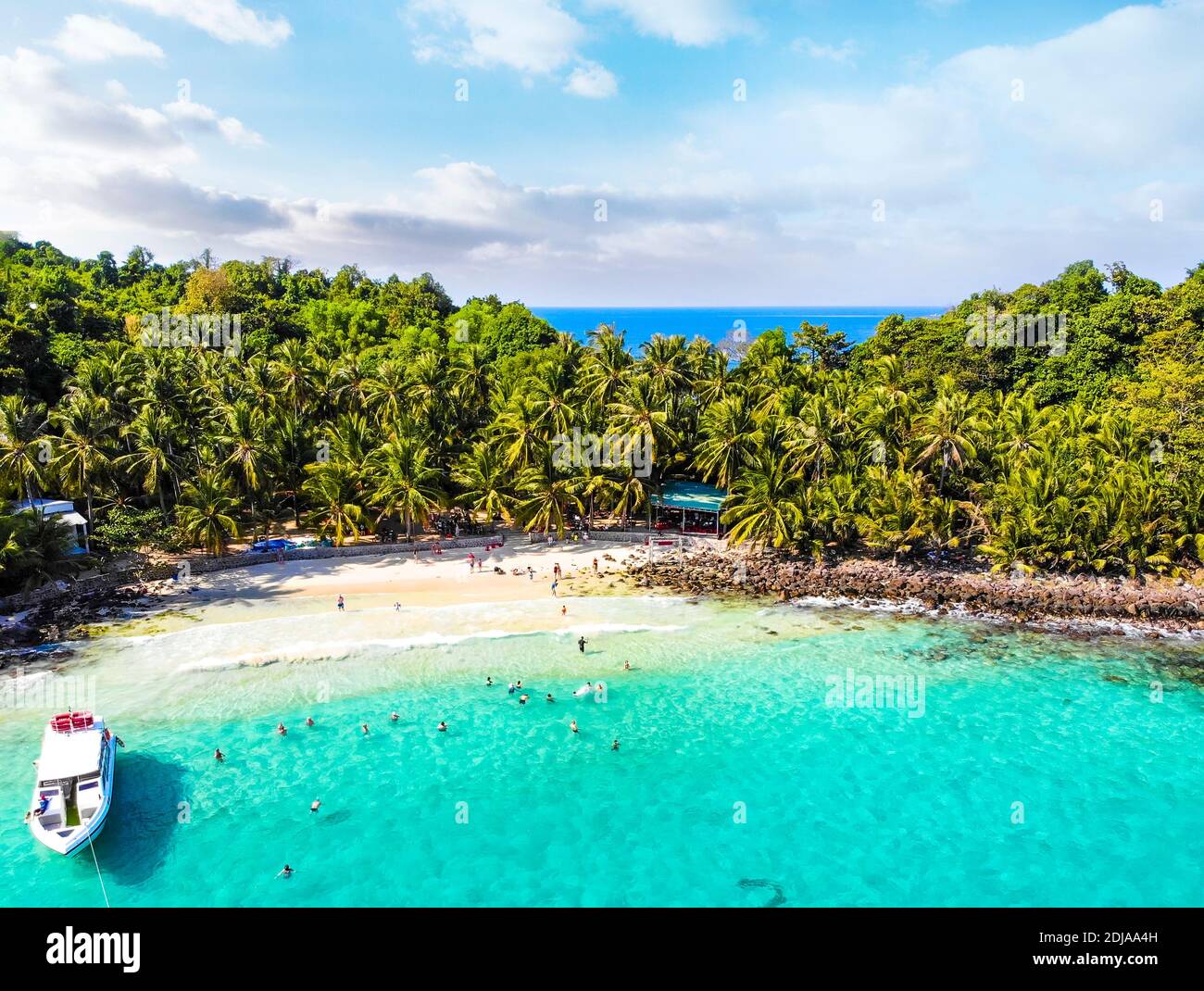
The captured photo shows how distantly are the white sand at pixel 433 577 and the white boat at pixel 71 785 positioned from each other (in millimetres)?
16632

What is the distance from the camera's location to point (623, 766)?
27.2 m

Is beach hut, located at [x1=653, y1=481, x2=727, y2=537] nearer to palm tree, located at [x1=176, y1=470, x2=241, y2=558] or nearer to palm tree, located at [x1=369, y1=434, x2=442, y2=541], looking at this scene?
palm tree, located at [x1=369, y1=434, x2=442, y2=541]

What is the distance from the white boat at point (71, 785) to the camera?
21906 mm

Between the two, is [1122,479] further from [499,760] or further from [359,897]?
[359,897]

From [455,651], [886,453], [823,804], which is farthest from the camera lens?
[886,453]

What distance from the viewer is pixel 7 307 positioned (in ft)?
203

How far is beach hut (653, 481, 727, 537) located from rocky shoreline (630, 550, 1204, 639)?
454cm

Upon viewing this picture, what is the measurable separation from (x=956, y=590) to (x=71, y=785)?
43.8 m

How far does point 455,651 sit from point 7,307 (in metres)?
56.9

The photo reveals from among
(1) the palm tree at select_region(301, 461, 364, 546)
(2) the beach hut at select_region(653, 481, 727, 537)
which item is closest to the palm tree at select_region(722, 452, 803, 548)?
(2) the beach hut at select_region(653, 481, 727, 537)

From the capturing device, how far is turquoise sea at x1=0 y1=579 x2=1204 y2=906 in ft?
71.6

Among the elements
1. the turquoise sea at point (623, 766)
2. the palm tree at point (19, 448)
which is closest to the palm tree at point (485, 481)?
the turquoise sea at point (623, 766)

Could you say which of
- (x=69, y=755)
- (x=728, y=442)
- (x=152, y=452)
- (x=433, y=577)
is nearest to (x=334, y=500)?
(x=433, y=577)
